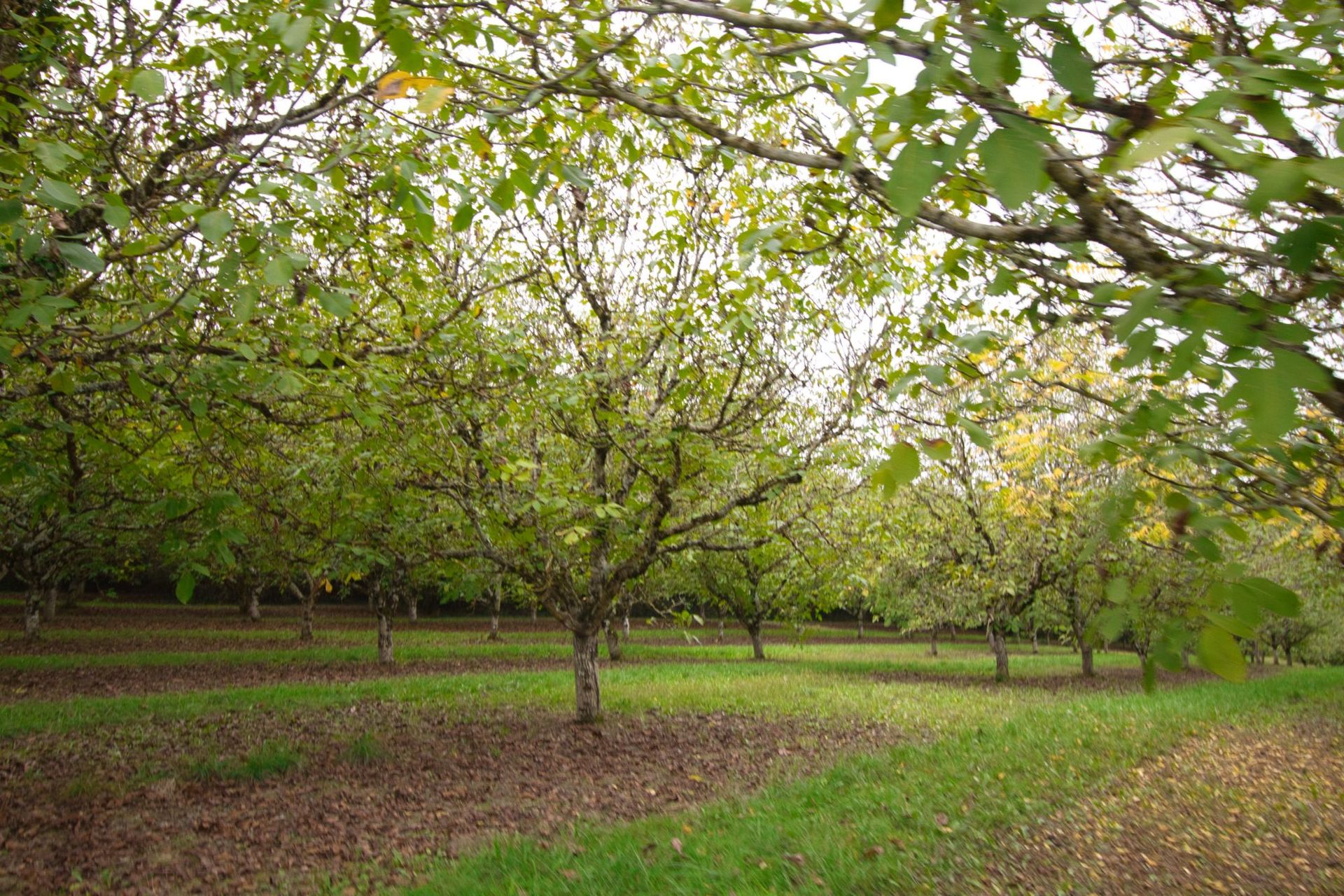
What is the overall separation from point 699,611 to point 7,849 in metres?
A: 30.7

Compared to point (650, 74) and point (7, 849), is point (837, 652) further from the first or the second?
point (650, 74)

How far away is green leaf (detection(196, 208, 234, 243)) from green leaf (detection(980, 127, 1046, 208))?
190cm

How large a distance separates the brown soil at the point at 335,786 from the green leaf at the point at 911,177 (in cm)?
590

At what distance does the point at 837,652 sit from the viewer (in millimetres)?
26922

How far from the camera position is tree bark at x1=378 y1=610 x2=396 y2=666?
61.6 feet

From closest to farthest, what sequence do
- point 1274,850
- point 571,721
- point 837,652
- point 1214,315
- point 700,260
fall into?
point 1214,315 < point 1274,850 < point 700,260 < point 571,721 < point 837,652

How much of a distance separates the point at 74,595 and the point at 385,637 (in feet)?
64.2

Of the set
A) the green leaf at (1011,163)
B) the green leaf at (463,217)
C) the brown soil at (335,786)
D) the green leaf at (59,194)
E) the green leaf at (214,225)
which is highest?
the green leaf at (463,217)

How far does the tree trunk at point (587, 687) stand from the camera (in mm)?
10570

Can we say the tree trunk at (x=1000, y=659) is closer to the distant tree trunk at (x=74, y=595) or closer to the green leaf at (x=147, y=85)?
the green leaf at (x=147, y=85)

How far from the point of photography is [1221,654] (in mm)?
1514

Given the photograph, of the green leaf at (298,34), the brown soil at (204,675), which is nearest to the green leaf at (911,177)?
the green leaf at (298,34)

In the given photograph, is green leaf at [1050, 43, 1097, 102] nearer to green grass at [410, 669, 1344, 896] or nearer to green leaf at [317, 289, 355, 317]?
green leaf at [317, 289, 355, 317]

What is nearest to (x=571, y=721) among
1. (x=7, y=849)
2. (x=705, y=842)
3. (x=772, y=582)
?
(x=705, y=842)
